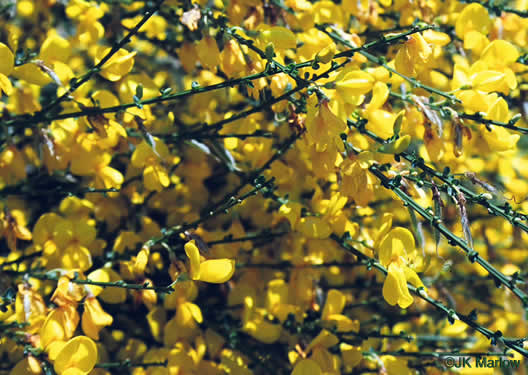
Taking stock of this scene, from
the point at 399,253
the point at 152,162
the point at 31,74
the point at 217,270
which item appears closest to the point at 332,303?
the point at 399,253

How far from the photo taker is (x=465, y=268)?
2211 mm

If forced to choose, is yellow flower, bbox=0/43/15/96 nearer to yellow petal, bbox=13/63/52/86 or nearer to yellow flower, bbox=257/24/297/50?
yellow petal, bbox=13/63/52/86

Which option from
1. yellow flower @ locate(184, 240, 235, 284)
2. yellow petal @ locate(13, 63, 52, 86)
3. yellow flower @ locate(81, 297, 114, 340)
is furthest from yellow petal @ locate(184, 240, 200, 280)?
yellow petal @ locate(13, 63, 52, 86)

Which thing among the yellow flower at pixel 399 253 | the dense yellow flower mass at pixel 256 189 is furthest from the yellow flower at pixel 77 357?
the yellow flower at pixel 399 253

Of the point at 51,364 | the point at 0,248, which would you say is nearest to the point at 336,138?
the point at 51,364

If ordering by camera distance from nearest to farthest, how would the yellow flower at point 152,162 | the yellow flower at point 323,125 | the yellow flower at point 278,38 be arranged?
the yellow flower at point 323,125
the yellow flower at point 278,38
the yellow flower at point 152,162

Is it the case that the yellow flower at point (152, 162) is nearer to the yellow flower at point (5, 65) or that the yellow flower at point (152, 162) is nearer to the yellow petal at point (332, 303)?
the yellow flower at point (5, 65)

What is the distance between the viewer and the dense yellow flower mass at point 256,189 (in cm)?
116

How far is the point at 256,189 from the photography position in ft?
3.61

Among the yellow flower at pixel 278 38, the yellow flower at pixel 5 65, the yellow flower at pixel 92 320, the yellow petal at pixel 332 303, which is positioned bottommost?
the yellow petal at pixel 332 303

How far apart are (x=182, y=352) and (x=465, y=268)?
129 centimetres

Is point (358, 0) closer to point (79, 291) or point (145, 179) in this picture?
point (145, 179)

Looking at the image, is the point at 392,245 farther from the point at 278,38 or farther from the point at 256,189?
the point at 278,38

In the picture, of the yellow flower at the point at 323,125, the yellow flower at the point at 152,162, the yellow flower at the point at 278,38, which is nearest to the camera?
the yellow flower at the point at 323,125
